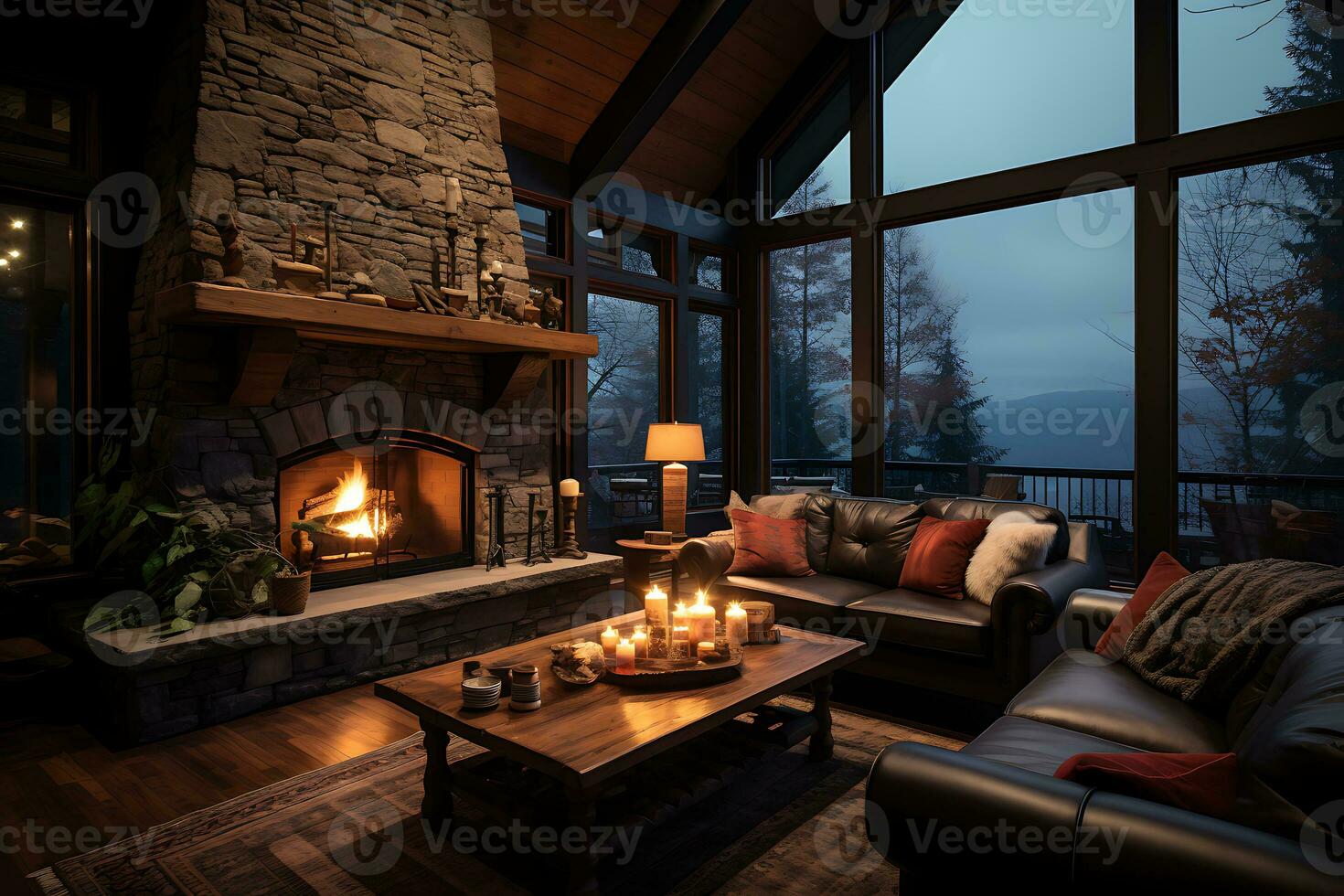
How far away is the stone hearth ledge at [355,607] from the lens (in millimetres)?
2959

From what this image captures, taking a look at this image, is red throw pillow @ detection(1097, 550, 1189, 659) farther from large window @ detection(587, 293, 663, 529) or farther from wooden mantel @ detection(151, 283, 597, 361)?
large window @ detection(587, 293, 663, 529)

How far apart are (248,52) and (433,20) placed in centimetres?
116

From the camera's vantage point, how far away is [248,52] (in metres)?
3.47

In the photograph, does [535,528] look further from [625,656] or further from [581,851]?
[581,851]

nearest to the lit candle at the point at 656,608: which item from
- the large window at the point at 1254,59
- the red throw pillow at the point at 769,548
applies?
the red throw pillow at the point at 769,548

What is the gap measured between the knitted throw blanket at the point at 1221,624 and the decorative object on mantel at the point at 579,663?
172 centimetres

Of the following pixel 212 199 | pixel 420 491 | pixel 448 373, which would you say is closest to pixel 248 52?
pixel 212 199

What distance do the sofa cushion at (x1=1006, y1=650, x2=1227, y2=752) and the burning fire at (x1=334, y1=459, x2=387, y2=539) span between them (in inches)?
130

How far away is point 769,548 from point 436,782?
2.16 metres

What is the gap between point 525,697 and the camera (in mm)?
2191

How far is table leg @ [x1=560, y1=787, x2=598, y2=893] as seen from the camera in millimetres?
1887

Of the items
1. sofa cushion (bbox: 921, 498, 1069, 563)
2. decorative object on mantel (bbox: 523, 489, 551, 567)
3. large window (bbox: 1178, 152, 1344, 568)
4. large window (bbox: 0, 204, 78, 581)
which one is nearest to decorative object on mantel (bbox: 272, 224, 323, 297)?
large window (bbox: 0, 204, 78, 581)

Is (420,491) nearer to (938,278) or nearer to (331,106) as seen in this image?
(331,106)

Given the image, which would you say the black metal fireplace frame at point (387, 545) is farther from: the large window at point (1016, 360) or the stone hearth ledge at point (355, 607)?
the large window at point (1016, 360)
